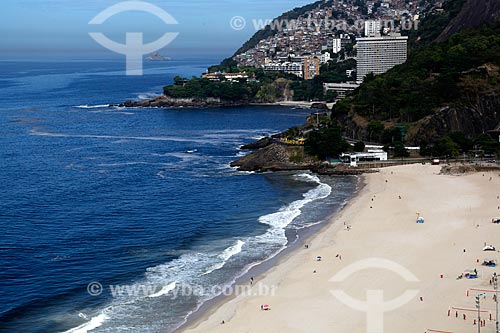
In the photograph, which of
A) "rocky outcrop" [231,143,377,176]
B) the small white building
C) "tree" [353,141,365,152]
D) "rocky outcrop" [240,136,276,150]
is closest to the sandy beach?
"rocky outcrop" [231,143,377,176]

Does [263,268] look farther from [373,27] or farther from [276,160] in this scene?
[373,27]

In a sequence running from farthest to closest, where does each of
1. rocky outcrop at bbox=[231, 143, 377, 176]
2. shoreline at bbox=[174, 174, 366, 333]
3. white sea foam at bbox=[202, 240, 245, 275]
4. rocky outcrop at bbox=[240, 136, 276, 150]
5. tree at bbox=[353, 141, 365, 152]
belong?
1. rocky outcrop at bbox=[240, 136, 276, 150]
2. tree at bbox=[353, 141, 365, 152]
3. rocky outcrop at bbox=[231, 143, 377, 176]
4. white sea foam at bbox=[202, 240, 245, 275]
5. shoreline at bbox=[174, 174, 366, 333]

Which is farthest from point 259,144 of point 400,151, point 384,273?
point 384,273

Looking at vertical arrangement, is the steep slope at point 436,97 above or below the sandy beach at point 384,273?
above

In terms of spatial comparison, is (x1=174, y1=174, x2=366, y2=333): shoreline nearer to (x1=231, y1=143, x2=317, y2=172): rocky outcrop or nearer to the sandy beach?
the sandy beach

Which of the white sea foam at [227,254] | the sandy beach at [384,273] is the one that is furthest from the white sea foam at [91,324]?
the white sea foam at [227,254]

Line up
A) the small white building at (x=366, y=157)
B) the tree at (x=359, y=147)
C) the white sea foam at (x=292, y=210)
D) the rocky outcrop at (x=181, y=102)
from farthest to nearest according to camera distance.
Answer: the rocky outcrop at (x=181, y=102) < the tree at (x=359, y=147) < the small white building at (x=366, y=157) < the white sea foam at (x=292, y=210)

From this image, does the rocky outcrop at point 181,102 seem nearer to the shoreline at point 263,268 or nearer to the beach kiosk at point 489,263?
the shoreline at point 263,268
